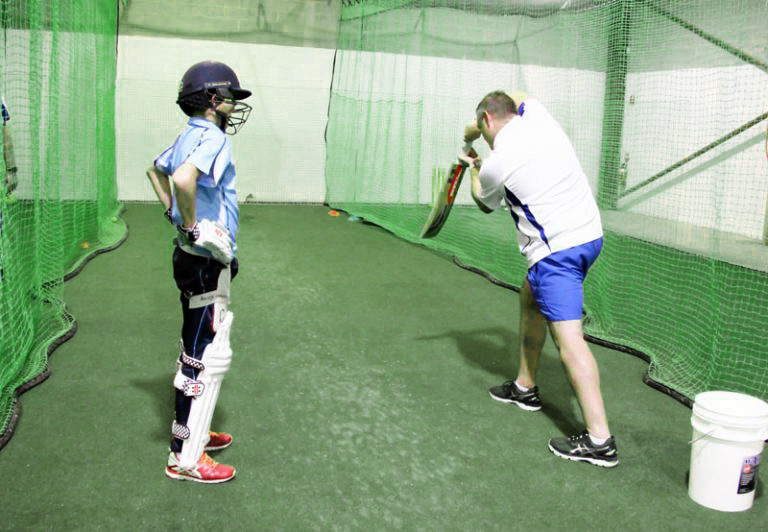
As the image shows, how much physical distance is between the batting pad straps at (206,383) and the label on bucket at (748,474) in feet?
6.44

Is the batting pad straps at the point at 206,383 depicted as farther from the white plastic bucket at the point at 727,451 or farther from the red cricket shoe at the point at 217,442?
the white plastic bucket at the point at 727,451

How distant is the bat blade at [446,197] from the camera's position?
12.5 ft

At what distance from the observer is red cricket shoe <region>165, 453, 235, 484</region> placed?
2605 millimetres

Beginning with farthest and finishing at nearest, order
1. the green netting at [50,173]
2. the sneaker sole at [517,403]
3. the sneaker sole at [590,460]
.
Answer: the green netting at [50,173], the sneaker sole at [517,403], the sneaker sole at [590,460]

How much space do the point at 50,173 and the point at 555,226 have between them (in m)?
4.06

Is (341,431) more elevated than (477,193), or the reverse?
(477,193)

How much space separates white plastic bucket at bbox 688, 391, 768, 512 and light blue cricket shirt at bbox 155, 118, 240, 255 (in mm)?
1948

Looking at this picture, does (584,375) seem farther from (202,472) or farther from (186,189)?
(186,189)

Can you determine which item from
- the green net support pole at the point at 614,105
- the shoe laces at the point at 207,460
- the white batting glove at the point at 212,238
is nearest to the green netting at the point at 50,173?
the shoe laces at the point at 207,460

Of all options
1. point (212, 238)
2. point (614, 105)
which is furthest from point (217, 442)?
point (614, 105)

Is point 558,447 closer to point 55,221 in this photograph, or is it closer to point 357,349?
point 357,349

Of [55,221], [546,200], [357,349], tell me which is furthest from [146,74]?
[546,200]

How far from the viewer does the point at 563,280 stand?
2914 mm

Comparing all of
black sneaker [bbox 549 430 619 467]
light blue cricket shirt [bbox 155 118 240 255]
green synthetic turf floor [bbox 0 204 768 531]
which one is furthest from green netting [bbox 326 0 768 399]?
light blue cricket shirt [bbox 155 118 240 255]
